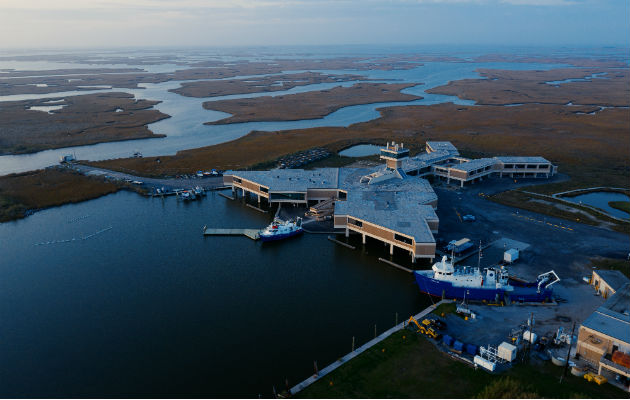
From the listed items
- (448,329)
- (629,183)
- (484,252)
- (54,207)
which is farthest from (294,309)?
(629,183)

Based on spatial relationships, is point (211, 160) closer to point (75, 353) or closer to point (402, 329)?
point (75, 353)

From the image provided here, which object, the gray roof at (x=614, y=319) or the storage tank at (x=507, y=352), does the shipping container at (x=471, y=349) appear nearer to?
the storage tank at (x=507, y=352)

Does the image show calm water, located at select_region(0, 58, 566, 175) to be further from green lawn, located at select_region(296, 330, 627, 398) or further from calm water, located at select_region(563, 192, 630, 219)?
green lawn, located at select_region(296, 330, 627, 398)

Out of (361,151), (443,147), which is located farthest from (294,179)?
(443,147)

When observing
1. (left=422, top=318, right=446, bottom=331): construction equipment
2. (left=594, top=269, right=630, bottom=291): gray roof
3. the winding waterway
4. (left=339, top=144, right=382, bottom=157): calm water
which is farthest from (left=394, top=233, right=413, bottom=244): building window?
(left=339, top=144, right=382, bottom=157): calm water

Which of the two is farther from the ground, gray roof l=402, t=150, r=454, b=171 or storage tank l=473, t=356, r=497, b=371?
gray roof l=402, t=150, r=454, b=171

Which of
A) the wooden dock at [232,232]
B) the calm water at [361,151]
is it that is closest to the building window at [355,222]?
the wooden dock at [232,232]

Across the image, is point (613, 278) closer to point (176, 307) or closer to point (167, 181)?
point (176, 307)

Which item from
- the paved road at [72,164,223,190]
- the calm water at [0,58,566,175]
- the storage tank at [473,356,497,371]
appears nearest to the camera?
the storage tank at [473,356,497,371]
